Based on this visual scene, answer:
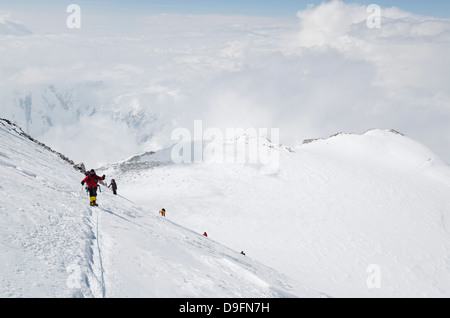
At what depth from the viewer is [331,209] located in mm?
29391

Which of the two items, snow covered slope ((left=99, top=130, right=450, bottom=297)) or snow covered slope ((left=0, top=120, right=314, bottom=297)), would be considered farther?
snow covered slope ((left=99, top=130, right=450, bottom=297))

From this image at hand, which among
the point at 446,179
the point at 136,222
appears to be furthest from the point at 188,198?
the point at 446,179

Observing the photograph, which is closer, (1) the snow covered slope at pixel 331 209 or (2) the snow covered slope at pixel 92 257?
(2) the snow covered slope at pixel 92 257

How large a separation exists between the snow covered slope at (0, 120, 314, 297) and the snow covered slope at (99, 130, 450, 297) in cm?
1136

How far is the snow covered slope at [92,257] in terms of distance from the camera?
22.1 feet

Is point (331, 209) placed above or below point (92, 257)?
below

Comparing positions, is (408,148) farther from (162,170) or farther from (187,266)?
(187,266)

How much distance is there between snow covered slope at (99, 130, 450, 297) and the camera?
69.9 feet

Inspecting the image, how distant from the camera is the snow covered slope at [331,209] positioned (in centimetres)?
2130

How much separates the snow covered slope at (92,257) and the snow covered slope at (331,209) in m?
11.4

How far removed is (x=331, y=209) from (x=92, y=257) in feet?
84.0

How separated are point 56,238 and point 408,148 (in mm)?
46987

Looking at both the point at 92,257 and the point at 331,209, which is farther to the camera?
the point at 331,209
